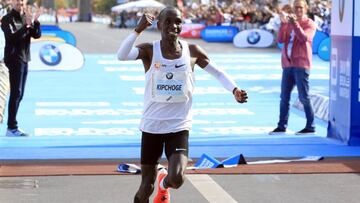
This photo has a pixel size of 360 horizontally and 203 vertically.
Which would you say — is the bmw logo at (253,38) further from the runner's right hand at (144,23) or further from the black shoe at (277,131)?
the runner's right hand at (144,23)

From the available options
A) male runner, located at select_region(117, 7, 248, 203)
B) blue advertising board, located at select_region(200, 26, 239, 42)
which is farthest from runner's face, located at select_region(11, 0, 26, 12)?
blue advertising board, located at select_region(200, 26, 239, 42)

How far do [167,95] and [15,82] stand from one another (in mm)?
6387

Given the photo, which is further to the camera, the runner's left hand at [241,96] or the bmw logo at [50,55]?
the bmw logo at [50,55]

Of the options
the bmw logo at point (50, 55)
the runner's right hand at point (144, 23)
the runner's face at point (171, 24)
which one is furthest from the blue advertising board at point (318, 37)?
the runner's right hand at point (144, 23)

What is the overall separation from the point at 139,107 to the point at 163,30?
10.3m

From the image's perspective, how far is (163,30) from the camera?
7.01 metres

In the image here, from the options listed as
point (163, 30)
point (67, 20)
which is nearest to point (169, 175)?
point (163, 30)

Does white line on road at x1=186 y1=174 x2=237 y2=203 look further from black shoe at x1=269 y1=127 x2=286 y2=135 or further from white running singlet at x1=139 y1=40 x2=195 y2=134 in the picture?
black shoe at x1=269 y1=127 x2=286 y2=135

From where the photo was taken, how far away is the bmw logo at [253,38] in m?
37.1

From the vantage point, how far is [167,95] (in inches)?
276

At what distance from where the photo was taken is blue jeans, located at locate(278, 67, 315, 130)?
13.4m

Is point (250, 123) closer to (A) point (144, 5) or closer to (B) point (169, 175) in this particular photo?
(B) point (169, 175)

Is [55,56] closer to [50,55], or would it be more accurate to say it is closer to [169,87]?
[50,55]

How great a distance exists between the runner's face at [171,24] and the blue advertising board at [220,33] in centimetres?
3674
